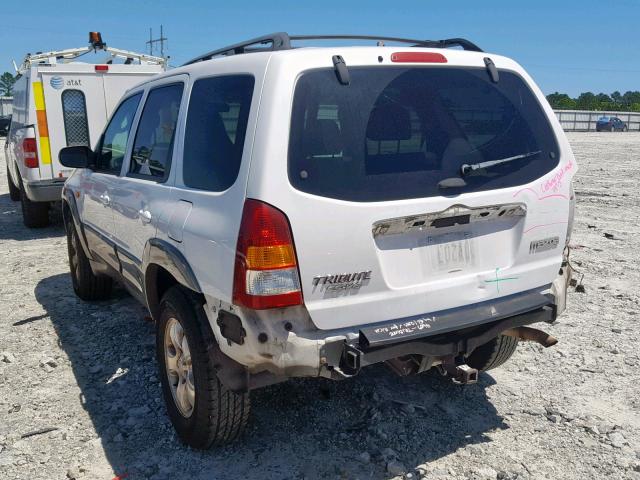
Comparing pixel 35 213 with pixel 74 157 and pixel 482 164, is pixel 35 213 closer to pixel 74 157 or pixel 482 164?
pixel 74 157

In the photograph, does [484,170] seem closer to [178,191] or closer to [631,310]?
[178,191]

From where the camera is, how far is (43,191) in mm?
8680

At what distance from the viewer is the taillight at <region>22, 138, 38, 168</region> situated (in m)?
8.66

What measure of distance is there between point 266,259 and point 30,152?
24.6ft

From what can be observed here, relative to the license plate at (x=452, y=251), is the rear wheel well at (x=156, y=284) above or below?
below

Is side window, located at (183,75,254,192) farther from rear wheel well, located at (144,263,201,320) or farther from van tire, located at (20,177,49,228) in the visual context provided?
van tire, located at (20,177,49,228)


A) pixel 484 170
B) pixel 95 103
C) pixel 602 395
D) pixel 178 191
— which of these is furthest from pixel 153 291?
pixel 95 103

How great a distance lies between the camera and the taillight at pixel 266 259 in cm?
244

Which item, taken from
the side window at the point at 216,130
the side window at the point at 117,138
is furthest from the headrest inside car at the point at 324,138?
the side window at the point at 117,138

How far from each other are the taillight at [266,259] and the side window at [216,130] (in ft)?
0.87

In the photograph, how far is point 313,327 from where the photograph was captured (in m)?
2.54

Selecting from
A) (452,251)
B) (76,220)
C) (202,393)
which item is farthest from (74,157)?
(452,251)

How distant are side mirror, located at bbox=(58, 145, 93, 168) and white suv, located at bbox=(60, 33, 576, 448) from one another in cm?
149

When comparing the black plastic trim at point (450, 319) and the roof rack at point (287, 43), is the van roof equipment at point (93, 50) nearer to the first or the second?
the roof rack at point (287, 43)
